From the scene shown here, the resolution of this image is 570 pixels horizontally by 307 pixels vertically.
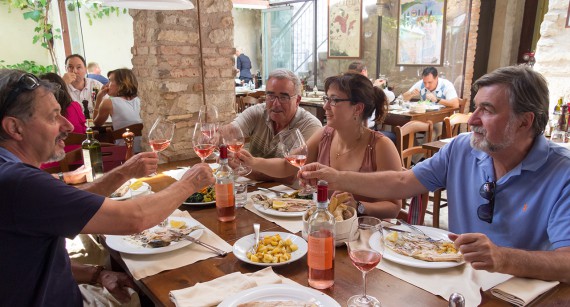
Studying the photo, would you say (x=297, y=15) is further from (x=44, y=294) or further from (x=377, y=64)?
(x=44, y=294)

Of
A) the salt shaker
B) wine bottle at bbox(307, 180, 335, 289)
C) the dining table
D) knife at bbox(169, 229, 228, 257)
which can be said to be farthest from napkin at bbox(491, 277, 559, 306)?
knife at bbox(169, 229, 228, 257)

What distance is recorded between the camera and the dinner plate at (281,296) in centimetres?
104

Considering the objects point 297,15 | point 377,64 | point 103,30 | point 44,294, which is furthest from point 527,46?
point 103,30

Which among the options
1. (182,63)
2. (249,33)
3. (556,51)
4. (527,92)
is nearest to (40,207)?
(527,92)

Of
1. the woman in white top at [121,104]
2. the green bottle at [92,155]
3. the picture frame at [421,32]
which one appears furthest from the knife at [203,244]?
the picture frame at [421,32]

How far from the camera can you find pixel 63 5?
808 cm

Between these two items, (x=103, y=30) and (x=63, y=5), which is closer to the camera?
(x=63, y=5)

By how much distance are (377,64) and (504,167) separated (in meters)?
6.94

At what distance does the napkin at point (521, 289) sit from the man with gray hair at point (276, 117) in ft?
5.25

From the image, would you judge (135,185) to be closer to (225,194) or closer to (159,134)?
(159,134)

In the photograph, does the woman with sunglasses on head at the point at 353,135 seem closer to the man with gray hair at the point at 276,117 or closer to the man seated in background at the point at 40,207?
the man with gray hair at the point at 276,117

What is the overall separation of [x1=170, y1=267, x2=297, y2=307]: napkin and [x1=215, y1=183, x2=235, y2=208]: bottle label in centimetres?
46

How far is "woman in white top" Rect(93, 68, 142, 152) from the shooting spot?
13.1 feet

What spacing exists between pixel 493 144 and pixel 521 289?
0.58 metres
